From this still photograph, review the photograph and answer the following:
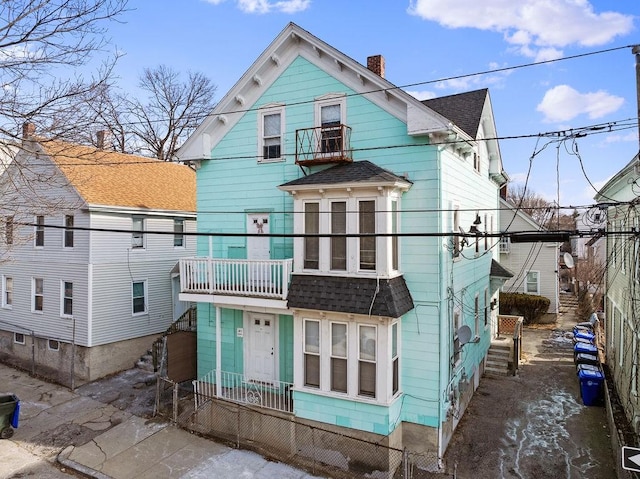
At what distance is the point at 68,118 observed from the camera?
26.5 feet

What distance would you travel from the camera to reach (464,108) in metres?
14.7

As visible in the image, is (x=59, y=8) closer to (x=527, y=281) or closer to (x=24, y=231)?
(x=24, y=231)

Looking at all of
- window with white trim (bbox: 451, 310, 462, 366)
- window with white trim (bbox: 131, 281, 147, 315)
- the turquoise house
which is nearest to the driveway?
the turquoise house

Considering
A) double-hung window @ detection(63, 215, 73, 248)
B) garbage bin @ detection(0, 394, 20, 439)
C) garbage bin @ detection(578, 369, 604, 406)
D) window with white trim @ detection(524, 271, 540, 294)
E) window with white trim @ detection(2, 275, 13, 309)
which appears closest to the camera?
garbage bin @ detection(0, 394, 20, 439)

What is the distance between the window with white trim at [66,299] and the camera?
16984 millimetres

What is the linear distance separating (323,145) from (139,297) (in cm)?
1114

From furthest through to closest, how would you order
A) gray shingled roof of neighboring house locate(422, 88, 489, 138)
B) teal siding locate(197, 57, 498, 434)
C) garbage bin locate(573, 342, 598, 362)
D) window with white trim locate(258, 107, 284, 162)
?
garbage bin locate(573, 342, 598, 362)
gray shingled roof of neighboring house locate(422, 88, 489, 138)
window with white trim locate(258, 107, 284, 162)
teal siding locate(197, 57, 498, 434)

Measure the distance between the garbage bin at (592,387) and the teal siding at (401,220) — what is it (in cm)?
340

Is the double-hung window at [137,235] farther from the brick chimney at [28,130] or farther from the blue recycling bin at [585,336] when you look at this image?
the blue recycling bin at [585,336]

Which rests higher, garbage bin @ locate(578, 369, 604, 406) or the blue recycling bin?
the blue recycling bin

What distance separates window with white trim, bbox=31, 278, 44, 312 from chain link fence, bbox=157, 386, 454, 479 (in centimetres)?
903

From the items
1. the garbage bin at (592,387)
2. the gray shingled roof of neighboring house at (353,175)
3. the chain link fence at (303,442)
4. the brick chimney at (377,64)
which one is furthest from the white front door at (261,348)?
the garbage bin at (592,387)

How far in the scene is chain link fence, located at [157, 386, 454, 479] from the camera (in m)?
9.99

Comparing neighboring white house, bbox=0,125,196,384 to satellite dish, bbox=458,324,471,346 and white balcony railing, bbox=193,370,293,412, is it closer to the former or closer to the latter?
white balcony railing, bbox=193,370,293,412
